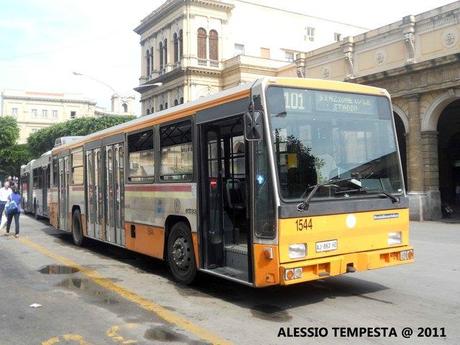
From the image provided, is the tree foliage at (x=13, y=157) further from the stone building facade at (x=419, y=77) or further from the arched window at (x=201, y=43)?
the stone building facade at (x=419, y=77)

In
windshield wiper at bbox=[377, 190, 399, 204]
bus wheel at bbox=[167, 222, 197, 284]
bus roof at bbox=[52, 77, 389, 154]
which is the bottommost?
bus wheel at bbox=[167, 222, 197, 284]

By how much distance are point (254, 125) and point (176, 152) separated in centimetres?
241

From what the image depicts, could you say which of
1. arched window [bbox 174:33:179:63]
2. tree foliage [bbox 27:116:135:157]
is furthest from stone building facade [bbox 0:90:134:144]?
arched window [bbox 174:33:179:63]

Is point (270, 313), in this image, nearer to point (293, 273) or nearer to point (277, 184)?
point (293, 273)

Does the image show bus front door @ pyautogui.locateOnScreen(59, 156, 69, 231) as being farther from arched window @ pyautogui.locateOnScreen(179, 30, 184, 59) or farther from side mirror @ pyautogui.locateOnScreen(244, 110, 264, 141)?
arched window @ pyautogui.locateOnScreen(179, 30, 184, 59)

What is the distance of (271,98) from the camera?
20.6 ft

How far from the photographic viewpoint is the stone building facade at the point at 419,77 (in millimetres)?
21750

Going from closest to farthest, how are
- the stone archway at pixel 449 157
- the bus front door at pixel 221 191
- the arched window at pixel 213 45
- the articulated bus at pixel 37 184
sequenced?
the bus front door at pixel 221 191 < the articulated bus at pixel 37 184 < the stone archway at pixel 449 157 < the arched window at pixel 213 45

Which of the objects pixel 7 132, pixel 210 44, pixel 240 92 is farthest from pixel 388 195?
pixel 7 132

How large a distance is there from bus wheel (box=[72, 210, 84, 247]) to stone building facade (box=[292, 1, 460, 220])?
49.5 feet

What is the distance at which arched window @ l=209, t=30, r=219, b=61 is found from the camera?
49969 mm

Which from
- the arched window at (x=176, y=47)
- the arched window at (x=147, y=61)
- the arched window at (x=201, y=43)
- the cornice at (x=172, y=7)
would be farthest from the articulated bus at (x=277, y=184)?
the arched window at (x=147, y=61)

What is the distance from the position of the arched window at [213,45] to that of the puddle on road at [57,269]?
4204 centimetres

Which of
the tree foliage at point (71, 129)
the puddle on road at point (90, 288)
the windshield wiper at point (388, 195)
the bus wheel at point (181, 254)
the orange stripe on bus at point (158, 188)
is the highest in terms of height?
the tree foliage at point (71, 129)
